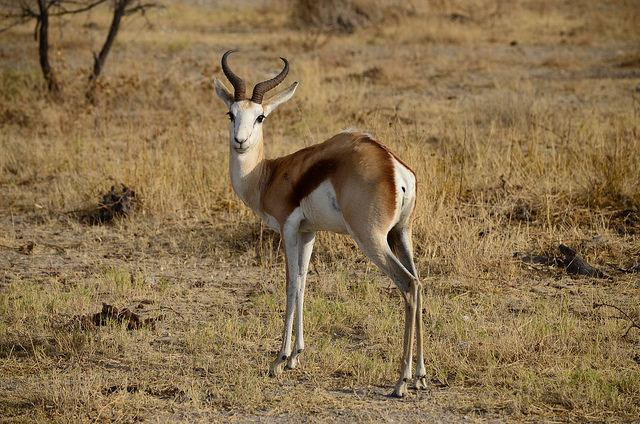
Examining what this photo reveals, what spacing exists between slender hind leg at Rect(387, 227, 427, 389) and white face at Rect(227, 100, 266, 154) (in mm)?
1109

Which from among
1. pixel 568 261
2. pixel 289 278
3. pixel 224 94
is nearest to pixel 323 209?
pixel 289 278

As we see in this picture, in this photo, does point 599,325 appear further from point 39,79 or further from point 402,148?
point 39,79

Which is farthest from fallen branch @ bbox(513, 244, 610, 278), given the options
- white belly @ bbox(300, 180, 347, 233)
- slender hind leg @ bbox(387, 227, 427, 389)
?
white belly @ bbox(300, 180, 347, 233)

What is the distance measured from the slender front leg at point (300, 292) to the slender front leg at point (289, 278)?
7cm

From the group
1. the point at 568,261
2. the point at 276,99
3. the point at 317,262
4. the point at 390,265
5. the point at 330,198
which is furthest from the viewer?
the point at 317,262

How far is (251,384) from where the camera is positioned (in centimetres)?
458

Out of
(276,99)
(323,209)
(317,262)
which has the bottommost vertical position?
(317,262)

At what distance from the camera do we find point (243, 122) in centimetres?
477

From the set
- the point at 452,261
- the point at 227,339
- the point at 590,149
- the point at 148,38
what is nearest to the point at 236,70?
the point at 148,38

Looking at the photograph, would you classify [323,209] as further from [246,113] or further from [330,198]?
[246,113]

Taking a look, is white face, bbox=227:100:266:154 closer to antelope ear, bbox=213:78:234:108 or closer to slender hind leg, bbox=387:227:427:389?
antelope ear, bbox=213:78:234:108

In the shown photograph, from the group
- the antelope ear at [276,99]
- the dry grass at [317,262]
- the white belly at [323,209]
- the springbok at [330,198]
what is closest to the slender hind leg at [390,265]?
the springbok at [330,198]

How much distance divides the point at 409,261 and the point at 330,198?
0.64 meters

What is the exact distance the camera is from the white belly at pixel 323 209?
4535mm
